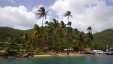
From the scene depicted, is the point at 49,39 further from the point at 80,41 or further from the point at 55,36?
the point at 80,41

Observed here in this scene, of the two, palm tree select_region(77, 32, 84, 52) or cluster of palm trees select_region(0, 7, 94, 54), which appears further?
palm tree select_region(77, 32, 84, 52)

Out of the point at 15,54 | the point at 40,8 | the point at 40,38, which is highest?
the point at 40,8

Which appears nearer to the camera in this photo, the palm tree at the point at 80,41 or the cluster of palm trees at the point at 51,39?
the cluster of palm trees at the point at 51,39

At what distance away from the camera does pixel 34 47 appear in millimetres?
161375

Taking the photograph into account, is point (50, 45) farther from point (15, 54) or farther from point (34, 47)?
point (15, 54)

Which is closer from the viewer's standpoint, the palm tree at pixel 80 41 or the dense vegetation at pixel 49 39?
the dense vegetation at pixel 49 39

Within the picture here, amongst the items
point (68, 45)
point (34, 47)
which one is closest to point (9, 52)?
point (34, 47)

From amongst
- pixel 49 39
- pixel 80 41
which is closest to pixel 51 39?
pixel 49 39

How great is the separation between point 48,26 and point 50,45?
13664mm

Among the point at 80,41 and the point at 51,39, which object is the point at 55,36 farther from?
the point at 80,41

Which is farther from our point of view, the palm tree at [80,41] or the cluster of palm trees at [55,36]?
the palm tree at [80,41]

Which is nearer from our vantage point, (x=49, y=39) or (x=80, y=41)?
(x=49, y=39)

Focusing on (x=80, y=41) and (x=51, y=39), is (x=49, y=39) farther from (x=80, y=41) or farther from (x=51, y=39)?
(x=80, y=41)

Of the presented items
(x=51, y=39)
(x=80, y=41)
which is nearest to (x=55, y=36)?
(x=51, y=39)
